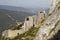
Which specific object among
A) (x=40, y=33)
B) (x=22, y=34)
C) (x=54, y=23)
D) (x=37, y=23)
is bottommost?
(x=22, y=34)

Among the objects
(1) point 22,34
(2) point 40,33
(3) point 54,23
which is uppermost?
(3) point 54,23

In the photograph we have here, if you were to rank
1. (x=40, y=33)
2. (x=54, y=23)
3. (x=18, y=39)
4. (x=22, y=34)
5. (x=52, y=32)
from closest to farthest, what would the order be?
(x=52, y=32) → (x=54, y=23) → (x=40, y=33) → (x=18, y=39) → (x=22, y=34)

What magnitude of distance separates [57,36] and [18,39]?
33.2m

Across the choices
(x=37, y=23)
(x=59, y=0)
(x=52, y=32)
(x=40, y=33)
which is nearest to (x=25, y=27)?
(x=37, y=23)

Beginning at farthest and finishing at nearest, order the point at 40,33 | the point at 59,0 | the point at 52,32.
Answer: the point at 59,0 < the point at 40,33 < the point at 52,32

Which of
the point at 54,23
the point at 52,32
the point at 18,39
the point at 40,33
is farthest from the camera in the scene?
the point at 18,39

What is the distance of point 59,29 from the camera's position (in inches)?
1004

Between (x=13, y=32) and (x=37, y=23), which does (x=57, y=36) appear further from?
(x=13, y=32)

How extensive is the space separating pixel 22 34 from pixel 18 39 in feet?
18.8

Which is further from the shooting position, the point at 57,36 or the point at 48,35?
the point at 48,35

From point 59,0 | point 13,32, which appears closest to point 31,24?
point 13,32

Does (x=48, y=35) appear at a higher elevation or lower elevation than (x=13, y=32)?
higher

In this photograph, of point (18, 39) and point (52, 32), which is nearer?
point (52, 32)

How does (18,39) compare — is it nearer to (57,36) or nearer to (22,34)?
(22,34)
